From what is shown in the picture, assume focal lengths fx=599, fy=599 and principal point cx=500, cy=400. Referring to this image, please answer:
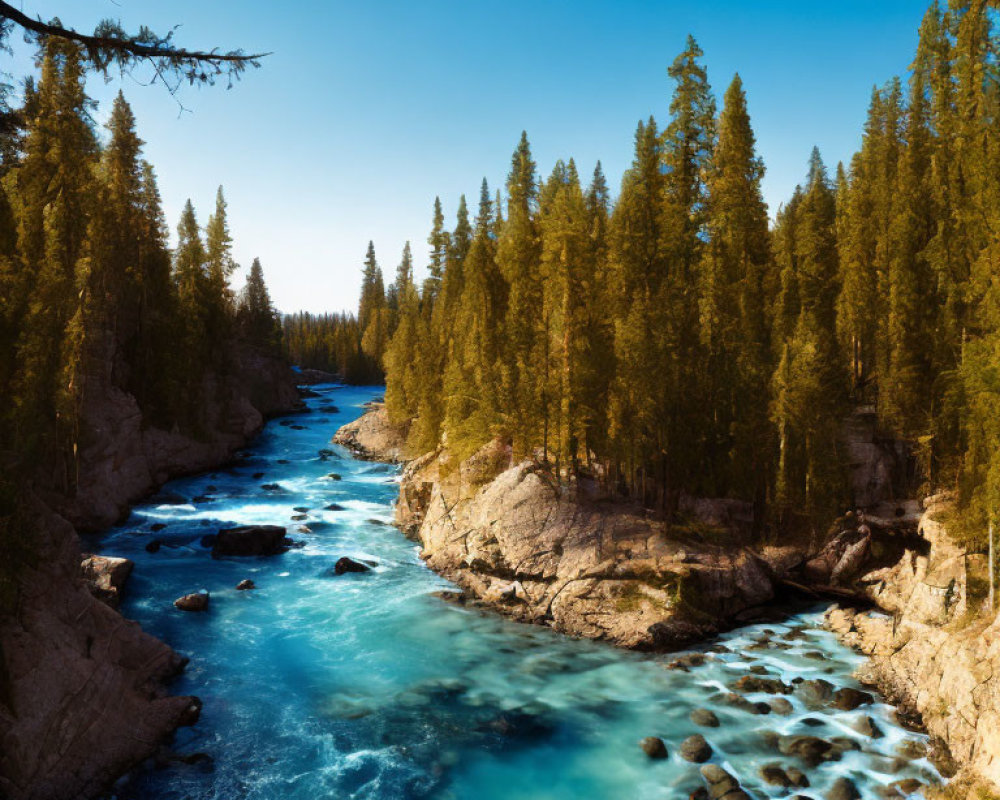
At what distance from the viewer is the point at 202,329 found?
53156mm

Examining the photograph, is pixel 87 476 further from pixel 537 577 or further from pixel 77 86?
pixel 537 577

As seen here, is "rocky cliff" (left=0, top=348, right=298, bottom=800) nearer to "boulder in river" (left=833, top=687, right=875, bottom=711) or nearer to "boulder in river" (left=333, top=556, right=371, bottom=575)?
"boulder in river" (left=333, top=556, right=371, bottom=575)

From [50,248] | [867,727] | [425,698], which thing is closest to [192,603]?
[425,698]

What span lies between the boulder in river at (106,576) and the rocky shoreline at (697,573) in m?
13.1

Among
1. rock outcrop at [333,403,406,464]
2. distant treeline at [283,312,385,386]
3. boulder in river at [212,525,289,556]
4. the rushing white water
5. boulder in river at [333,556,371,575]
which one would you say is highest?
distant treeline at [283,312,385,386]

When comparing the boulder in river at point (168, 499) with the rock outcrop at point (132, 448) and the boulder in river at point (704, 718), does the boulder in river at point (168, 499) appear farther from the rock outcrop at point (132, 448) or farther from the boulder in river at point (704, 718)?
the boulder in river at point (704, 718)

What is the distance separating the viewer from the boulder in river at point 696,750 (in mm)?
14859

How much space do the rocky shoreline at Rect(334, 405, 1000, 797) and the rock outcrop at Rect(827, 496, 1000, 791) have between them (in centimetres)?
5

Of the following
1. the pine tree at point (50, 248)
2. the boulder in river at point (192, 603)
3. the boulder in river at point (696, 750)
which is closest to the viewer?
the boulder in river at point (696, 750)

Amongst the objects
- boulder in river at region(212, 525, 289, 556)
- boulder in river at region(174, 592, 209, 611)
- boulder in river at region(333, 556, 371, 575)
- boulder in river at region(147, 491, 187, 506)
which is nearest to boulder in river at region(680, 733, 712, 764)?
boulder in river at region(333, 556, 371, 575)

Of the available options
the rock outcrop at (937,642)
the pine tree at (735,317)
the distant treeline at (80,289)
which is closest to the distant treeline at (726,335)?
the pine tree at (735,317)

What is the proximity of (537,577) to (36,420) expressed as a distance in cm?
2365

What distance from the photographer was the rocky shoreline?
58.0 ft

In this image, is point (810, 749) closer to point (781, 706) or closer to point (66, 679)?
point (781, 706)
